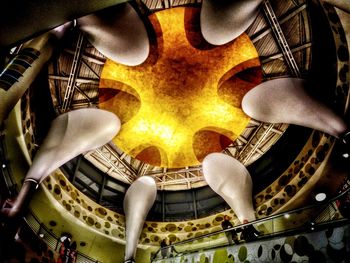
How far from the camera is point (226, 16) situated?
8250 mm

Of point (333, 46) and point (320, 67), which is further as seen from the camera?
point (320, 67)

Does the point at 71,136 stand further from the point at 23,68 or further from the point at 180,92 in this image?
the point at 180,92

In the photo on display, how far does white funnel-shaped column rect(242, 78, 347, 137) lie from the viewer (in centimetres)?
845

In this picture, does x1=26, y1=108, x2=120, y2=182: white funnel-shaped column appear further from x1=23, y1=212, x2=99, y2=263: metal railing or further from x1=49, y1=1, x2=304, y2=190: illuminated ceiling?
x1=23, y1=212, x2=99, y2=263: metal railing

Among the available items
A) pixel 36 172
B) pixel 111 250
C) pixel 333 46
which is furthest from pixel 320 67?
pixel 111 250

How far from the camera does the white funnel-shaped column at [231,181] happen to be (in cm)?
1095

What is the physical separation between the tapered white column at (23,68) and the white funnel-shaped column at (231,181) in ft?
24.8

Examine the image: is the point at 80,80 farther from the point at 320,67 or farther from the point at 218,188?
the point at 320,67

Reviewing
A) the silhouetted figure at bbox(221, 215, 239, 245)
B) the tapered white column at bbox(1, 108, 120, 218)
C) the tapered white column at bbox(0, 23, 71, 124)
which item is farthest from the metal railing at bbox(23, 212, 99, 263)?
the silhouetted figure at bbox(221, 215, 239, 245)

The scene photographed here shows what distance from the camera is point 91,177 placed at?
13.6 metres

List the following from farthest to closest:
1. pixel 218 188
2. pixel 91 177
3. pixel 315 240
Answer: pixel 91 177, pixel 218 188, pixel 315 240

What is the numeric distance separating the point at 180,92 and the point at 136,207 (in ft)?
17.8

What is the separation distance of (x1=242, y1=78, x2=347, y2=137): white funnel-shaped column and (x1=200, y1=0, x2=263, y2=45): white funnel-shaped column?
94.2 inches

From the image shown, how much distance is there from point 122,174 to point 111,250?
354cm
